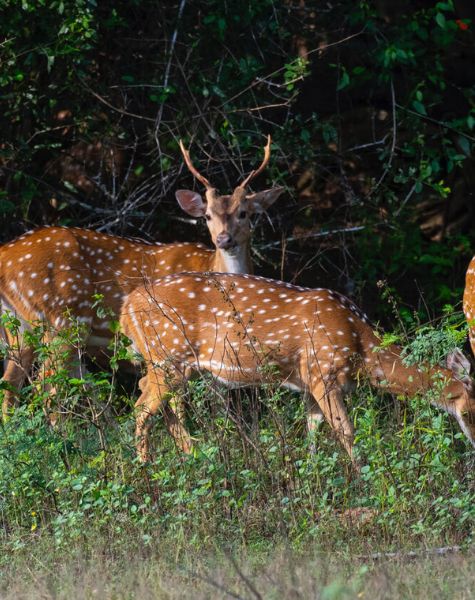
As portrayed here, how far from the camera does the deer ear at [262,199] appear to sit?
8.85 m

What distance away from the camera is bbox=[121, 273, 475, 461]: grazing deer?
6.82 m

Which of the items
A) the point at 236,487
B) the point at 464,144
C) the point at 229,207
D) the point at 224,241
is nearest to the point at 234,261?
the point at 224,241

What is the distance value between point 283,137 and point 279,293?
1.96 metres

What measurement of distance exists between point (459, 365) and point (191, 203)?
2.95 meters

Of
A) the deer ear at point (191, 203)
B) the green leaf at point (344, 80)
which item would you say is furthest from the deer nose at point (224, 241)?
the green leaf at point (344, 80)

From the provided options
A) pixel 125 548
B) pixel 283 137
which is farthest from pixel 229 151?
pixel 125 548

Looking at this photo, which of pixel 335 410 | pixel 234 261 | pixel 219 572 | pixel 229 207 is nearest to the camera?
pixel 219 572

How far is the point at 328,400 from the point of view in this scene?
6422 mm

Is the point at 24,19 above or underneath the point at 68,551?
above

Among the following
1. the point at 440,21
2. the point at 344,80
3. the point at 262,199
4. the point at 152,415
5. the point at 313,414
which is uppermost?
the point at 440,21

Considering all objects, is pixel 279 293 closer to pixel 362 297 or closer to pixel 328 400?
pixel 328 400

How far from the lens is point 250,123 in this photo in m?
9.08

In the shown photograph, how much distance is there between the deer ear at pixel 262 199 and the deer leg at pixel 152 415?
191 cm

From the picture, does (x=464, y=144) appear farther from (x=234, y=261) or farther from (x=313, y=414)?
(x=313, y=414)
